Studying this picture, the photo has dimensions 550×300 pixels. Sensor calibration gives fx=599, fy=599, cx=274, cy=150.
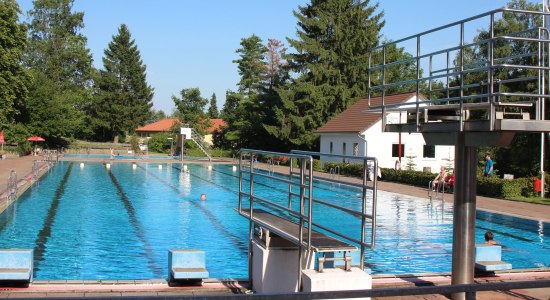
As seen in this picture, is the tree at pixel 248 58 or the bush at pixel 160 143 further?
the tree at pixel 248 58

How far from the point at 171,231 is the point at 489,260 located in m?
8.72

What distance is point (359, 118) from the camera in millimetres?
41688

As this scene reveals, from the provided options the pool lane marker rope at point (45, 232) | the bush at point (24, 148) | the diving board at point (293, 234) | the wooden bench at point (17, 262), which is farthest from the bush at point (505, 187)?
the bush at point (24, 148)

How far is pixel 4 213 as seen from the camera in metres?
17.7

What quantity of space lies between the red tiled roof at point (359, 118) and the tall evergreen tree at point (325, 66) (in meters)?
5.35

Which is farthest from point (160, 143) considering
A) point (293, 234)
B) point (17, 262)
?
point (293, 234)

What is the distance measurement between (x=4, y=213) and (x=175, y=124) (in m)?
55.3

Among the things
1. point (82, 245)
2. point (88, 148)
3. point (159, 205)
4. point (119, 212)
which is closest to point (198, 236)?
point (82, 245)

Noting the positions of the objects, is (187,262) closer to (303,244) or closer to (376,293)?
(303,244)

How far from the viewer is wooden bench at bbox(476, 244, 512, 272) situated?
909 centimetres

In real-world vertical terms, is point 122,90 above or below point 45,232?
above

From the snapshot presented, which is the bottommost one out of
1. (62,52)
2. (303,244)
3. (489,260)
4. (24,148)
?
(489,260)

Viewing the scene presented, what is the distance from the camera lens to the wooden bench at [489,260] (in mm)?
9086

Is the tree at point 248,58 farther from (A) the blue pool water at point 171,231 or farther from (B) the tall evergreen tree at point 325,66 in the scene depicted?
(A) the blue pool water at point 171,231
